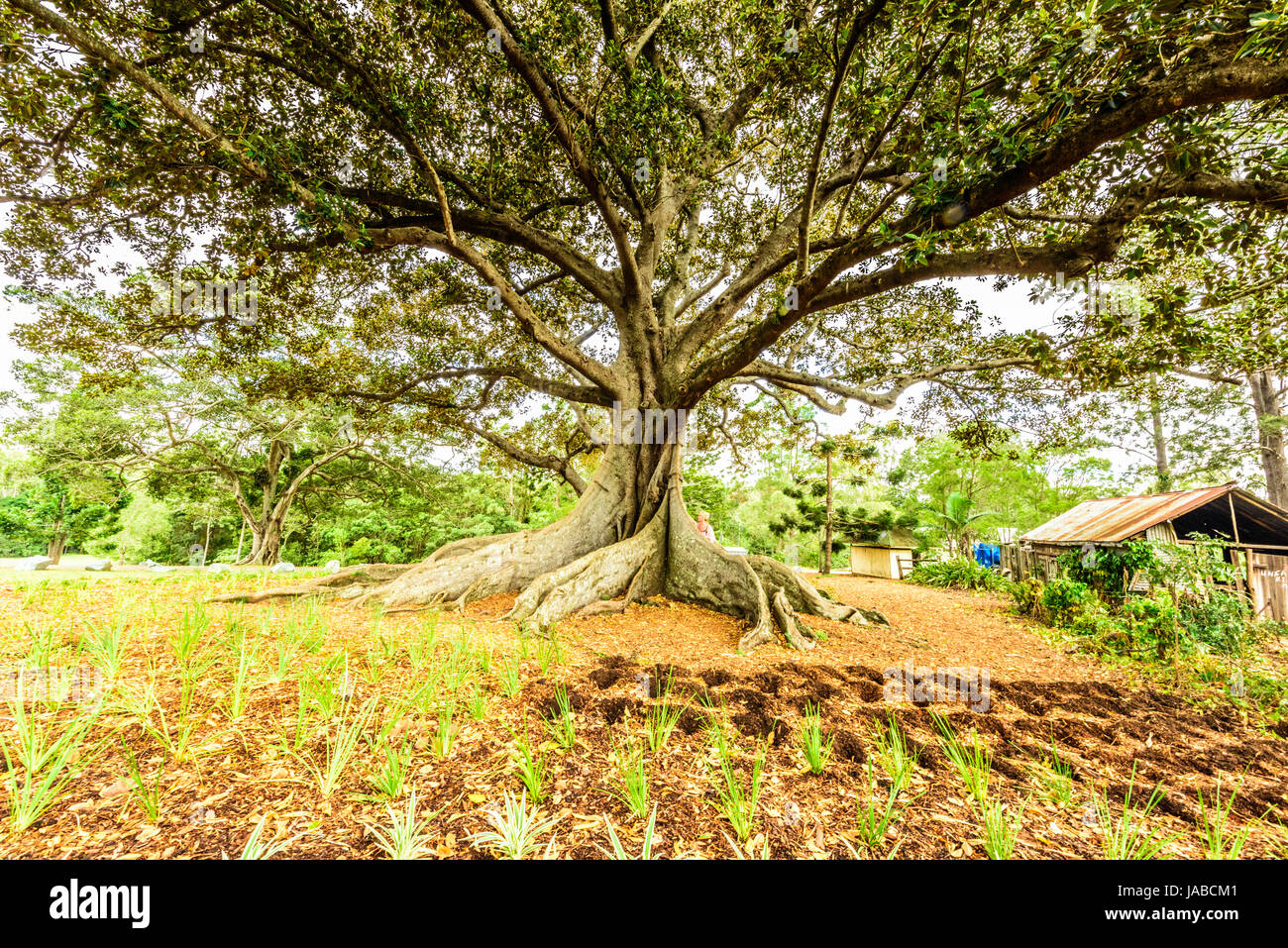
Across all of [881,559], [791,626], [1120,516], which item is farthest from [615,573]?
[881,559]

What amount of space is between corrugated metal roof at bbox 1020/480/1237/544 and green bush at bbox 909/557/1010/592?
4.74 ft

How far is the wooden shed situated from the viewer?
24.9 feet

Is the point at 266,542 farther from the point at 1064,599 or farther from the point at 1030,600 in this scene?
the point at 1064,599

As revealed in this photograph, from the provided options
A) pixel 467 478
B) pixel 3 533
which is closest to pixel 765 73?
pixel 467 478

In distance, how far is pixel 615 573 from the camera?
638cm

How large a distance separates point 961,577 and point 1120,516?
3738mm

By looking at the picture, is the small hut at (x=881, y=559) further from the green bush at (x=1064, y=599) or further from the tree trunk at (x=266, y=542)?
the tree trunk at (x=266, y=542)

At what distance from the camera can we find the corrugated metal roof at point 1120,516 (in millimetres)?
8938

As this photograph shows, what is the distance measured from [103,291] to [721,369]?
8415 mm

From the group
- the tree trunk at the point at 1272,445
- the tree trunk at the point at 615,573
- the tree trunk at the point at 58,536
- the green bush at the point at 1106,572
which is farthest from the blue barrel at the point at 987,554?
the tree trunk at the point at 58,536

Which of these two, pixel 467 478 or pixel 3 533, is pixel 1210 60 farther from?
pixel 3 533

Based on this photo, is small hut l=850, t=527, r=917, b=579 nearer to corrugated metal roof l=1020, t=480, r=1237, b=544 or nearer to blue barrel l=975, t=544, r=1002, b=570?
blue barrel l=975, t=544, r=1002, b=570

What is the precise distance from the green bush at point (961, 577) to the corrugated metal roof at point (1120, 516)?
1444 millimetres

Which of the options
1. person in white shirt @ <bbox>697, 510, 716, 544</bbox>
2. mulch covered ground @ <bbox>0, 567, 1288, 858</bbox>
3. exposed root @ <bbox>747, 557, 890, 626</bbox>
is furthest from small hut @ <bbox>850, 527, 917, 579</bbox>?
mulch covered ground @ <bbox>0, 567, 1288, 858</bbox>
